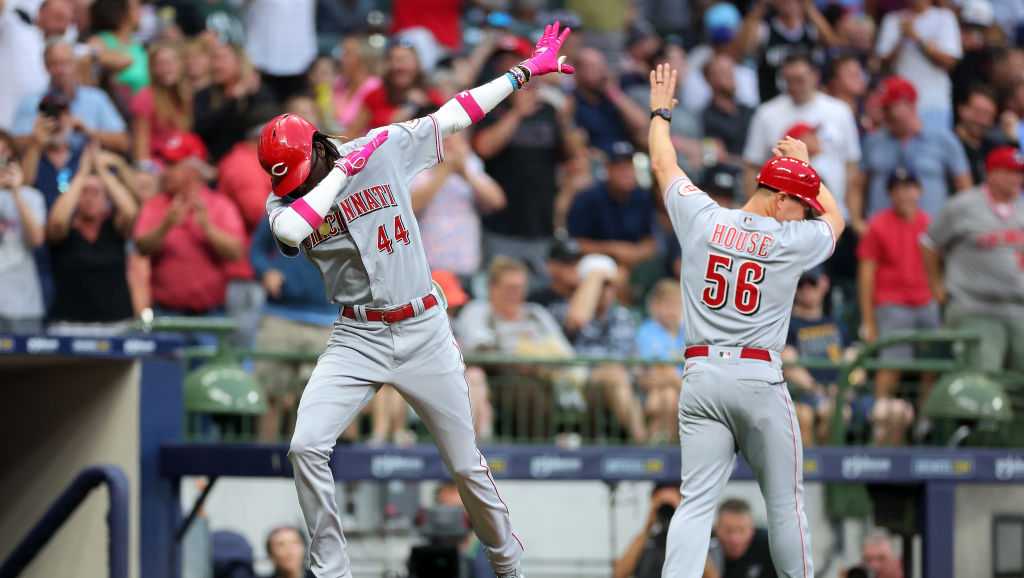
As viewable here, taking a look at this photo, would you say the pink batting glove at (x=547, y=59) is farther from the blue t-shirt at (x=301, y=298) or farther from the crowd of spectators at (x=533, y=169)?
the blue t-shirt at (x=301, y=298)

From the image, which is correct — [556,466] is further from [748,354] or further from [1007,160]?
[1007,160]

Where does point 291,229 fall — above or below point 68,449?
above

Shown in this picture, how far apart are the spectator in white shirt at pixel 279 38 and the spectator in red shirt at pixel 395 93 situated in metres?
0.86

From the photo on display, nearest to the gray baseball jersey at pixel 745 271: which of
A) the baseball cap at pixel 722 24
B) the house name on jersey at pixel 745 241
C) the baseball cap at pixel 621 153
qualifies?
the house name on jersey at pixel 745 241

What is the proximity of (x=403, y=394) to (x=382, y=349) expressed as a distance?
21 centimetres

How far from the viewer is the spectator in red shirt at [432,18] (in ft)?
42.4

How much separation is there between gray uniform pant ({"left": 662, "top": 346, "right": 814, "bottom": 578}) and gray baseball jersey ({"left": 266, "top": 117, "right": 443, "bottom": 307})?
3.72ft

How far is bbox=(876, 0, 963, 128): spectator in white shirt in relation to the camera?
13.2 metres

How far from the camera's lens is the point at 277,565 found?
8641 mm

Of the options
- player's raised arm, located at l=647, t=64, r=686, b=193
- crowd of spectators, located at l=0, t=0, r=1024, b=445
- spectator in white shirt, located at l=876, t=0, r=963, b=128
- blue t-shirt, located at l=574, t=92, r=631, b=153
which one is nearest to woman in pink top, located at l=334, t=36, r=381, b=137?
crowd of spectators, located at l=0, t=0, r=1024, b=445

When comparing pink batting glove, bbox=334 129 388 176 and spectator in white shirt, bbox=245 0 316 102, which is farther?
spectator in white shirt, bbox=245 0 316 102

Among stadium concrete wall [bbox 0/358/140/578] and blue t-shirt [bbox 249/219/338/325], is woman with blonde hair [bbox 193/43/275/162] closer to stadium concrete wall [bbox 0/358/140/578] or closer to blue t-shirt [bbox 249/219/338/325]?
blue t-shirt [bbox 249/219/338/325]

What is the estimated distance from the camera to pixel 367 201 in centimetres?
602

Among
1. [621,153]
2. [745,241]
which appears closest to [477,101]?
[745,241]
